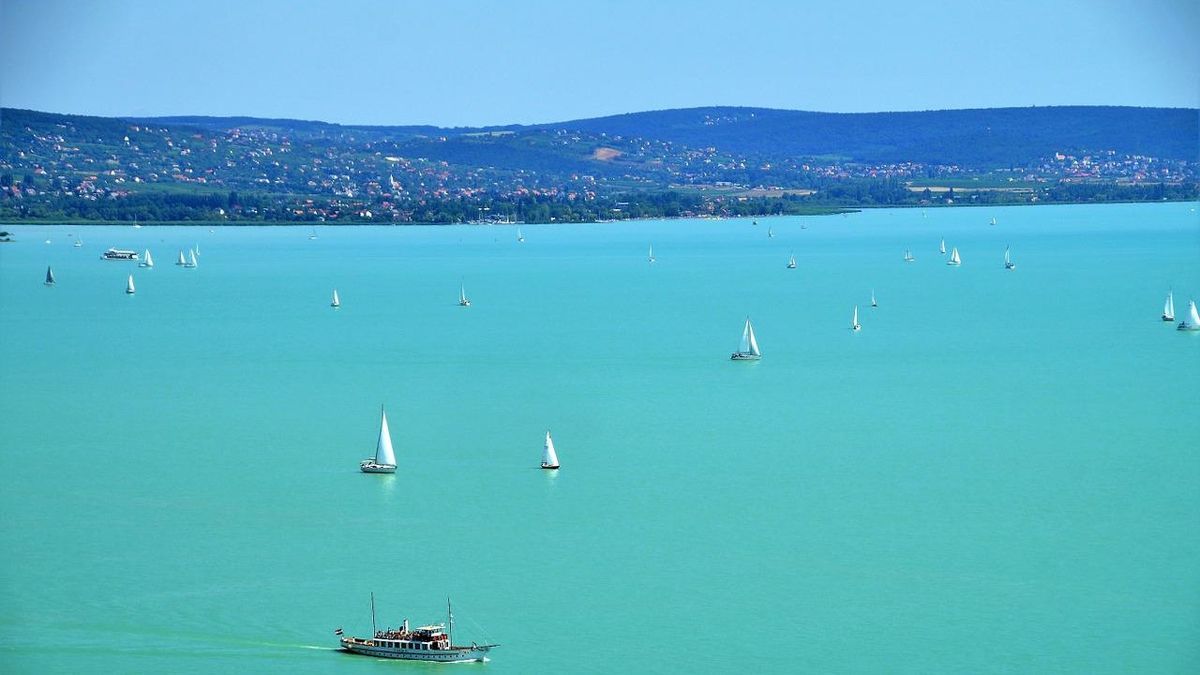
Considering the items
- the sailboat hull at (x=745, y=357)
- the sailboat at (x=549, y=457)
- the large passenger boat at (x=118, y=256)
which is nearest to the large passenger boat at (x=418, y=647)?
the sailboat at (x=549, y=457)

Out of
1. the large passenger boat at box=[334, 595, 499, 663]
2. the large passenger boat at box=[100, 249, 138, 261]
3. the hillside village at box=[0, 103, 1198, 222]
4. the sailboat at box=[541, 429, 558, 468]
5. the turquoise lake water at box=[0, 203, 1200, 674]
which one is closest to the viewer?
the large passenger boat at box=[334, 595, 499, 663]

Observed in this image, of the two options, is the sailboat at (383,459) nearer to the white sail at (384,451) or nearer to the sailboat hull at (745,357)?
the white sail at (384,451)

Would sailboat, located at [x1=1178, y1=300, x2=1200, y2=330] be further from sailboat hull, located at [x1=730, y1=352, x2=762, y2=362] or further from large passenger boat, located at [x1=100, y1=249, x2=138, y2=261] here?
large passenger boat, located at [x1=100, y1=249, x2=138, y2=261]

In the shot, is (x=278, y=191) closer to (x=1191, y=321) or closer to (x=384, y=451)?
(x=1191, y=321)

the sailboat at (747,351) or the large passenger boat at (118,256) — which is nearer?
the sailboat at (747,351)

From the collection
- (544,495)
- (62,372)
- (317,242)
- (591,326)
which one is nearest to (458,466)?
(544,495)

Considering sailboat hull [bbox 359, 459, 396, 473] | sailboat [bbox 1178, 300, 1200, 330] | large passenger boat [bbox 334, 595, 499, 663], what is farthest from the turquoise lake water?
sailboat [bbox 1178, 300, 1200, 330]
